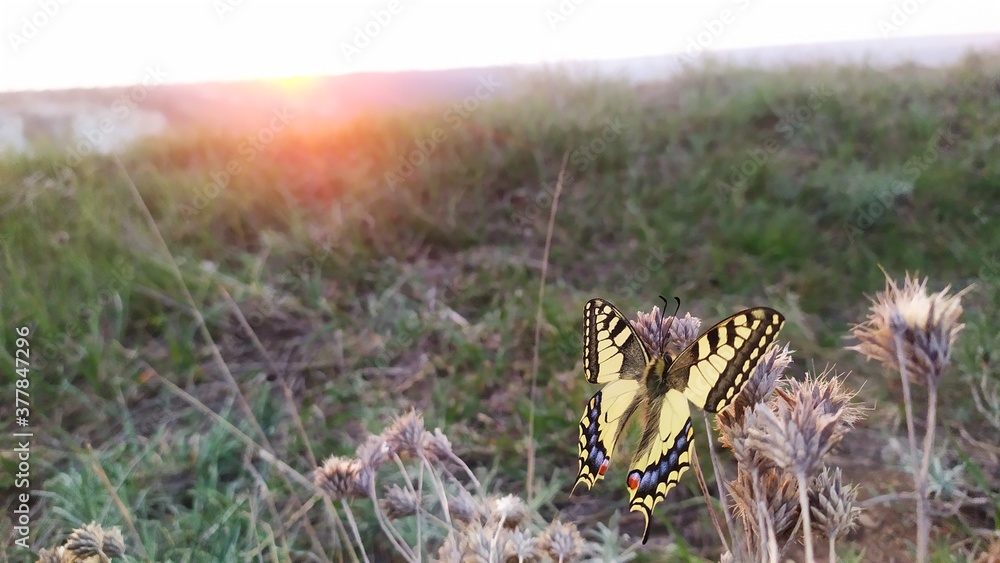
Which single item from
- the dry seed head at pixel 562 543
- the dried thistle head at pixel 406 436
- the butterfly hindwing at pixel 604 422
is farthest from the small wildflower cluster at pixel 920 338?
the dried thistle head at pixel 406 436

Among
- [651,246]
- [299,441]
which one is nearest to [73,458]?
[299,441]

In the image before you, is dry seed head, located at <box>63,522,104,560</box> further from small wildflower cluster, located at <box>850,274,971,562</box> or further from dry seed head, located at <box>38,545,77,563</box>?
small wildflower cluster, located at <box>850,274,971,562</box>

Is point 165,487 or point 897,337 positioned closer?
point 897,337

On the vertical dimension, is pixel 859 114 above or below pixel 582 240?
above

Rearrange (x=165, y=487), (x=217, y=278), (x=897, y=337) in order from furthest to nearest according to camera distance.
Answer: (x=217, y=278)
(x=165, y=487)
(x=897, y=337)

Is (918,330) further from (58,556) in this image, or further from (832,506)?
(58,556)

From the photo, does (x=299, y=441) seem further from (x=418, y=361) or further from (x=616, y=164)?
(x=616, y=164)

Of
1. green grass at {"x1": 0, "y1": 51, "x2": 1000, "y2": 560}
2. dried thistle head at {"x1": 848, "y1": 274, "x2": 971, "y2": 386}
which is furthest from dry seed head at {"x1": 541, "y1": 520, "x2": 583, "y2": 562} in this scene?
green grass at {"x1": 0, "y1": 51, "x2": 1000, "y2": 560}
